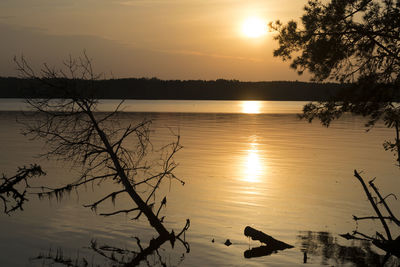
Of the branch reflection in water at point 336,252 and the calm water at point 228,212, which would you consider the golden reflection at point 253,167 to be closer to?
the calm water at point 228,212

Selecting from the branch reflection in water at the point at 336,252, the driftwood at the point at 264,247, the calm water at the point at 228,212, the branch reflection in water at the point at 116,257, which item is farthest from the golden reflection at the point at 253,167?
the branch reflection in water at the point at 116,257

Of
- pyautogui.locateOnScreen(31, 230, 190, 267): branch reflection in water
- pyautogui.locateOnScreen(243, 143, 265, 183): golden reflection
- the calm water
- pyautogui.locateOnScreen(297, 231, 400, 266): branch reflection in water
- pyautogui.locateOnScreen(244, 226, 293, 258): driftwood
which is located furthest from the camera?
pyautogui.locateOnScreen(243, 143, 265, 183): golden reflection

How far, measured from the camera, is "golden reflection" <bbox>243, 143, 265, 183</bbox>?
30297 mm

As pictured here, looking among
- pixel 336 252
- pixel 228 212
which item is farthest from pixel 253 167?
pixel 336 252

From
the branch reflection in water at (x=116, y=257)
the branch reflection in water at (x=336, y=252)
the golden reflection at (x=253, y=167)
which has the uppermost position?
the golden reflection at (x=253, y=167)

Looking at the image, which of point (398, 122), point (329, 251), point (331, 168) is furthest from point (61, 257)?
point (331, 168)

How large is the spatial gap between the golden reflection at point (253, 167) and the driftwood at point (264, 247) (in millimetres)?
13046

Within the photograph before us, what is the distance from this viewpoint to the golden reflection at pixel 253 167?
30.3 meters

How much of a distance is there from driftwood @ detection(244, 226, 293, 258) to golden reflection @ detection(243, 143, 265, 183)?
42.8 ft

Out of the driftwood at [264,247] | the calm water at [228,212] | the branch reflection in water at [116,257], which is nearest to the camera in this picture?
the branch reflection in water at [116,257]

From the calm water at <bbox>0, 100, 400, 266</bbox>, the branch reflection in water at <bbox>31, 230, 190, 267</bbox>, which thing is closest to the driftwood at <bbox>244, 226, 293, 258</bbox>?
the calm water at <bbox>0, 100, 400, 266</bbox>

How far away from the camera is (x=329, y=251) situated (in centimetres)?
1529

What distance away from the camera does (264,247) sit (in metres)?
15.7

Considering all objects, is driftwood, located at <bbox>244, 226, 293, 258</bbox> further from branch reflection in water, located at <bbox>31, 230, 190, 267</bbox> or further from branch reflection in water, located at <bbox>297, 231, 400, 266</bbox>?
branch reflection in water, located at <bbox>31, 230, 190, 267</bbox>
